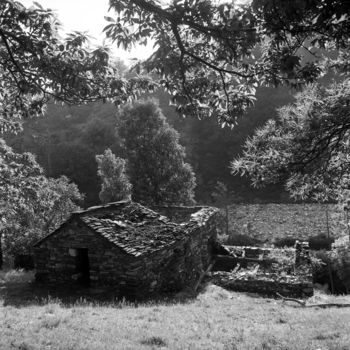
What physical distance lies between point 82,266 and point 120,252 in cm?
241

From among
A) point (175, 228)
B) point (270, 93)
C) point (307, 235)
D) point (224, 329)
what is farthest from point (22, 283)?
point (270, 93)

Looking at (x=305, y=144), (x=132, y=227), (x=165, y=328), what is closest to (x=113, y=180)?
(x=132, y=227)

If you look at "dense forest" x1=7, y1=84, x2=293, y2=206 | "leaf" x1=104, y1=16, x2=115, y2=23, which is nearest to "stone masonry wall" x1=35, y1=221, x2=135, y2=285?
"leaf" x1=104, y1=16, x2=115, y2=23

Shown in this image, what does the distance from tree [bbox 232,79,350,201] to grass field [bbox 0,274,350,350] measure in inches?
119

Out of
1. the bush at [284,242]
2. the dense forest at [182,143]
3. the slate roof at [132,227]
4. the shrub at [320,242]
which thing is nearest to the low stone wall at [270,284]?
the slate roof at [132,227]

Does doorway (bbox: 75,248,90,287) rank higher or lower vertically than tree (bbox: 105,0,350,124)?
lower

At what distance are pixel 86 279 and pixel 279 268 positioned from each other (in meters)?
9.59

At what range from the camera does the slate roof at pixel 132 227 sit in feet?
45.8

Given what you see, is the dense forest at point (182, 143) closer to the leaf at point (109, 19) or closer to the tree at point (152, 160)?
the tree at point (152, 160)

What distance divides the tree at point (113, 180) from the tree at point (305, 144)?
69.0 ft

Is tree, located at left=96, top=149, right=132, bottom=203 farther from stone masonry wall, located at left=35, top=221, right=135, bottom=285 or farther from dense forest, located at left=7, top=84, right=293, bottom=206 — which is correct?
dense forest, located at left=7, top=84, right=293, bottom=206

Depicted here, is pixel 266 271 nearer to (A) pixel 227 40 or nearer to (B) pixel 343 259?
(B) pixel 343 259

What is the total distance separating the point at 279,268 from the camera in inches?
773

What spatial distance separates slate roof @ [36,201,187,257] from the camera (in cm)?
1396
